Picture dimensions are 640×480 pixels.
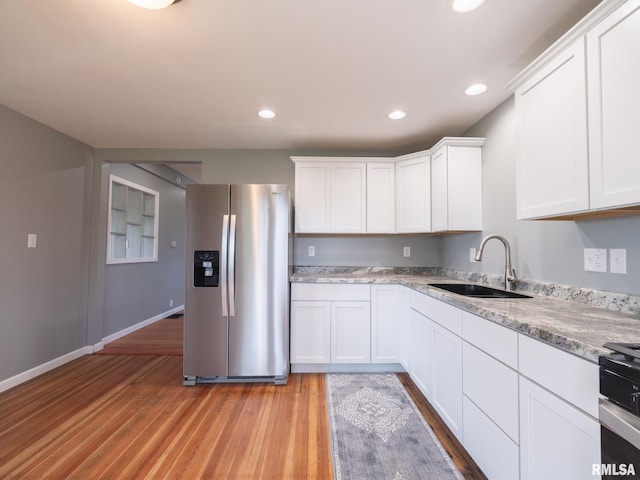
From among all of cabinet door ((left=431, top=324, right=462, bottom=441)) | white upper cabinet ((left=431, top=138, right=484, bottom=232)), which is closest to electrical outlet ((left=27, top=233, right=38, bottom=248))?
cabinet door ((left=431, top=324, right=462, bottom=441))

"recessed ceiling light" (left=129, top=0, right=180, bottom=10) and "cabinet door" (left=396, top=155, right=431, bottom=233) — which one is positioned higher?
"recessed ceiling light" (left=129, top=0, right=180, bottom=10)

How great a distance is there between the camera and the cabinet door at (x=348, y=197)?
10.1 ft

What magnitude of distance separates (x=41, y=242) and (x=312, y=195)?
8.80 feet

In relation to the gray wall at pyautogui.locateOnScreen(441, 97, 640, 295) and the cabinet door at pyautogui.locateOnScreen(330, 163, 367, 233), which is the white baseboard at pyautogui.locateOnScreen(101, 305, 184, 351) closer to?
the cabinet door at pyautogui.locateOnScreen(330, 163, 367, 233)

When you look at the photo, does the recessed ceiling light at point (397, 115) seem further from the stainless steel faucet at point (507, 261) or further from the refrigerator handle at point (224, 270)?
the refrigerator handle at point (224, 270)

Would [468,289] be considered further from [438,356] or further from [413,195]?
[413,195]

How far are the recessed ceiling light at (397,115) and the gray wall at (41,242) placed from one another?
3321mm

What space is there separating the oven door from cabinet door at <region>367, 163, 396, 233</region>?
2406mm

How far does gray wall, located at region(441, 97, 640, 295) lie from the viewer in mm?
1370

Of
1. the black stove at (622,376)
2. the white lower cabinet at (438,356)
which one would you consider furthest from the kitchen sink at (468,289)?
the black stove at (622,376)

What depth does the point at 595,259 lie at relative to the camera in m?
1.48

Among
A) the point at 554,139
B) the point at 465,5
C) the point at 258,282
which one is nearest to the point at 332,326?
the point at 258,282

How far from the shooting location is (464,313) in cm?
157

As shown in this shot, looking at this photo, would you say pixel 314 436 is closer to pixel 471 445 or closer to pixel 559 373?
pixel 471 445
